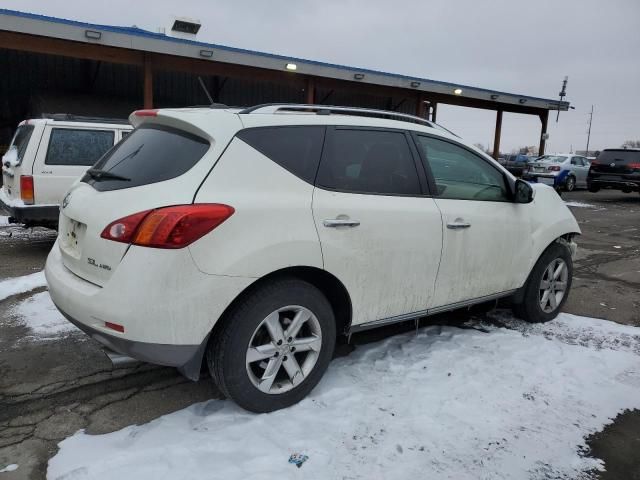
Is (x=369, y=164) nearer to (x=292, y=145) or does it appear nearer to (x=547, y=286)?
(x=292, y=145)

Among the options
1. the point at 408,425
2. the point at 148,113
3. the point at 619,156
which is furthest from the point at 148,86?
the point at 619,156

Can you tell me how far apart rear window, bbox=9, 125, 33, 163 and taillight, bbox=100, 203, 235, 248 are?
499cm

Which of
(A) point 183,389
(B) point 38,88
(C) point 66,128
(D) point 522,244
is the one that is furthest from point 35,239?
(B) point 38,88

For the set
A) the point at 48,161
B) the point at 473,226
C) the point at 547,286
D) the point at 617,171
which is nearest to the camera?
the point at 473,226

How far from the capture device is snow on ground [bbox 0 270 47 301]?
4934 millimetres

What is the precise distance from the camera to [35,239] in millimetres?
7762

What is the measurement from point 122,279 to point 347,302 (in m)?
1.31

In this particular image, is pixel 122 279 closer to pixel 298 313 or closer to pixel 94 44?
pixel 298 313

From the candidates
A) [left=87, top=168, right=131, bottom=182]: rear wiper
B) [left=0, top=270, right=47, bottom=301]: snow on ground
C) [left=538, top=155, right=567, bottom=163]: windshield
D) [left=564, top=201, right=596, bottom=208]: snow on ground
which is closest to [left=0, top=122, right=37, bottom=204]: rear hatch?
[left=0, top=270, right=47, bottom=301]: snow on ground

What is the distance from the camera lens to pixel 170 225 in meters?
2.40

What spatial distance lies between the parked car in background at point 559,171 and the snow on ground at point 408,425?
705 inches

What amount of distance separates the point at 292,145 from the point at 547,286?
2.87m

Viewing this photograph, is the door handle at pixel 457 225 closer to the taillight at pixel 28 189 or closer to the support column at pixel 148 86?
the taillight at pixel 28 189

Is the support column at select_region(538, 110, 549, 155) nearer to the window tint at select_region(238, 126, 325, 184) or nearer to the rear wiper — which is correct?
the window tint at select_region(238, 126, 325, 184)
